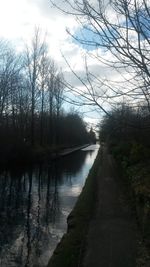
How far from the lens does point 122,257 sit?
385 inches

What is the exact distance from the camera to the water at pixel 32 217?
12.7 metres

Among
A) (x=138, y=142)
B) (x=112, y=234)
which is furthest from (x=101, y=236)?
(x=138, y=142)

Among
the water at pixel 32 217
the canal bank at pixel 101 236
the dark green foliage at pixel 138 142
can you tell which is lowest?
the water at pixel 32 217

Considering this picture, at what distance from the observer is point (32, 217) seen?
57.3 feet

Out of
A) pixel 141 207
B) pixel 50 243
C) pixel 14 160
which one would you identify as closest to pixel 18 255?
pixel 50 243

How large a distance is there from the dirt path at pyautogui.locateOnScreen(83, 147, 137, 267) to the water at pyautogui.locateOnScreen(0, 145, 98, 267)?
5.10 feet

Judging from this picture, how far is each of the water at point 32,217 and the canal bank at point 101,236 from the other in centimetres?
91

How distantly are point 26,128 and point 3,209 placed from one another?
4401 centimetres

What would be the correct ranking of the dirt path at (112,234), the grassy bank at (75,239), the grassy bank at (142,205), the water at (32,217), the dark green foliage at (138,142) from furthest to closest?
the water at (32,217)
the grassy bank at (75,239)
the grassy bank at (142,205)
the dirt path at (112,234)
the dark green foliage at (138,142)

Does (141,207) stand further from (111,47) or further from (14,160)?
(14,160)

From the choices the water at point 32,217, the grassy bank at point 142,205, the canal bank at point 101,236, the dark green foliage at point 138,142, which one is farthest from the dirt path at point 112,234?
the water at point 32,217

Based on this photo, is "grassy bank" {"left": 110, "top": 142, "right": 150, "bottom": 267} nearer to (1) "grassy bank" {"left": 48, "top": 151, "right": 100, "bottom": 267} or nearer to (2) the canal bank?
(2) the canal bank

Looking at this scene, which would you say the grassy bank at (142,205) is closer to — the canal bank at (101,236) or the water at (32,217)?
the canal bank at (101,236)

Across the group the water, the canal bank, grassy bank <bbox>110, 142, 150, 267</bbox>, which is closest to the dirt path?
the canal bank
